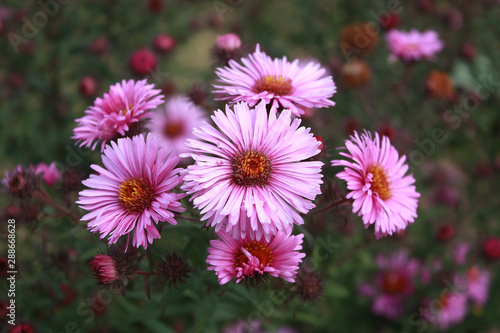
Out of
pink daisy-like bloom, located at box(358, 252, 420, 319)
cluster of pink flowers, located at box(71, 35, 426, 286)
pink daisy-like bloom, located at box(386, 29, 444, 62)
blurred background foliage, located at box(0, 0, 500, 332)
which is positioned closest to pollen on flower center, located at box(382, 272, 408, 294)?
pink daisy-like bloom, located at box(358, 252, 420, 319)

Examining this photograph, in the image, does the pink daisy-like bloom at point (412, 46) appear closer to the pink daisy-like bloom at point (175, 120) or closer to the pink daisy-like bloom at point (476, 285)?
the pink daisy-like bloom at point (175, 120)

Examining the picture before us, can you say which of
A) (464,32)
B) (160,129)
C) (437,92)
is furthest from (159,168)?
(464,32)

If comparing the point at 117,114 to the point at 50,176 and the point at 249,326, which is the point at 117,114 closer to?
the point at 50,176

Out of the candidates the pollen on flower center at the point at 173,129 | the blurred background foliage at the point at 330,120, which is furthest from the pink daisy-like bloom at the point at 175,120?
the blurred background foliage at the point at 330,120

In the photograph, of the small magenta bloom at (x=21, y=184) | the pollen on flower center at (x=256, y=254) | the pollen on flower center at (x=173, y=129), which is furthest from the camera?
the pollen on flower center at (x=173, y=129)

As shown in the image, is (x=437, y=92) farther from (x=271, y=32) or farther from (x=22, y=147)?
(x=22, y=147)

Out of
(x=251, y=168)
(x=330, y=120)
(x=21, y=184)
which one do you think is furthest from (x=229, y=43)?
(x=330, y=120)
